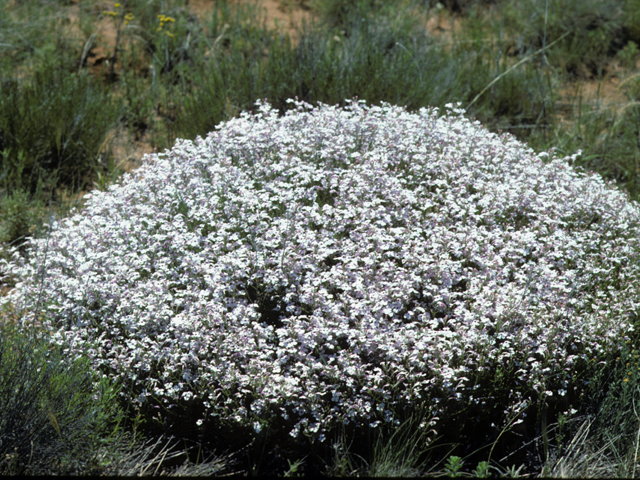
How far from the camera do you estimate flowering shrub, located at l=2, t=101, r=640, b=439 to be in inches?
102

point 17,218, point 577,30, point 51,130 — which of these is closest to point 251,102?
point 51,130

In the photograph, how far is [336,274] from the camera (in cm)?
279

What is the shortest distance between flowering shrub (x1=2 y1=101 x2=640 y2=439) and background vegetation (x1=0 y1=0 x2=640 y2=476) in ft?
0.82

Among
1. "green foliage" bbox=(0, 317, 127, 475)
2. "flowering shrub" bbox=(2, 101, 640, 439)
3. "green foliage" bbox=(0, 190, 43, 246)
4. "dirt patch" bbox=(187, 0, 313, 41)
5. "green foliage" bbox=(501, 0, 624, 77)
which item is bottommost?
"green foliage" bbox=(0, 190, 43, 246)

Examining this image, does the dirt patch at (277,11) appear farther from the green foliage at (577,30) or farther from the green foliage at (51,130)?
the green foliage at (577,30)

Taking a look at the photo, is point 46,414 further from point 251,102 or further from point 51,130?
point 251,102

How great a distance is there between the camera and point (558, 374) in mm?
2537

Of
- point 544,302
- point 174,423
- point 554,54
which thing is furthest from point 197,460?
point 554,54

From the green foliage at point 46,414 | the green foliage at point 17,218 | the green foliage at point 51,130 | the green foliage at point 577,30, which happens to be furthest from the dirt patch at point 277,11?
the green foliage at point 46,414

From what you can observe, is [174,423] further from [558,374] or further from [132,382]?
[558,374]

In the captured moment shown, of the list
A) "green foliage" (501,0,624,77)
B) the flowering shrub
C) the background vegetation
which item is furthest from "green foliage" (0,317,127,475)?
"green foliage" (501,0,624,77)

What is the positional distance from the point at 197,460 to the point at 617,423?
1.96 m

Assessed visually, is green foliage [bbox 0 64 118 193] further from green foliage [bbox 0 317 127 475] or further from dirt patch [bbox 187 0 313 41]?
green foliage [bbox 0 317 127 475]

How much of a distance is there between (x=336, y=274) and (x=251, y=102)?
2958mm
